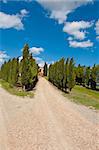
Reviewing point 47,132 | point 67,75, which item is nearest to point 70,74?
point 67,75

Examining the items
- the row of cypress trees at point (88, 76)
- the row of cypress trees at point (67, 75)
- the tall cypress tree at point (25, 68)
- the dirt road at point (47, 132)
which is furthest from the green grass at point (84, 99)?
the row of cypress trees at point (88, 76)

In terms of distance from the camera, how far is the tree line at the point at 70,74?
71.8 metres

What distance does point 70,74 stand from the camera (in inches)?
2805

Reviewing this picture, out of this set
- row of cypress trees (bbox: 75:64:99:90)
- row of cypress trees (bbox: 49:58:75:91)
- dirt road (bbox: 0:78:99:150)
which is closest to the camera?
dirt road (bbox: 0:78:99:150)

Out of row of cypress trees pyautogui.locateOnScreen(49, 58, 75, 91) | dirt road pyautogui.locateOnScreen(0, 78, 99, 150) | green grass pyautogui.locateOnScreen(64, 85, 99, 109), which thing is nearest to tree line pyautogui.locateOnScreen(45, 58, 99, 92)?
row of cypress trees pyautogui.locateOnScreen(49, 58, 75, 91)

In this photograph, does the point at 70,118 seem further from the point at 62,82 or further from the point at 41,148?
the point at 62,82

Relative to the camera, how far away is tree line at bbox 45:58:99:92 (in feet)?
236

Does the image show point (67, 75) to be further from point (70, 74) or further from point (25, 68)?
point (25, 68)

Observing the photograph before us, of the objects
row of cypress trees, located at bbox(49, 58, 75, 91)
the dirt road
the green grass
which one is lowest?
the green grass

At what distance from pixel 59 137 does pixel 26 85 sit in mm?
47767

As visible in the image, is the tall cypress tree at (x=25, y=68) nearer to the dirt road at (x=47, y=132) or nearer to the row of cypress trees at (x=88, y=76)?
the dirt road at (x=47, y=132)

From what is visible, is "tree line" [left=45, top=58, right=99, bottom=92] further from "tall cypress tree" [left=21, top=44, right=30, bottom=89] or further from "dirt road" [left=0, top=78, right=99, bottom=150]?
"dirt road" [left=0, top=78, right=99, bottom=150]

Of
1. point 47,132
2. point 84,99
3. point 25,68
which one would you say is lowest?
point 84,99

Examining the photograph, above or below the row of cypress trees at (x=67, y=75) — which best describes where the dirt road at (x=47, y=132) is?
below
